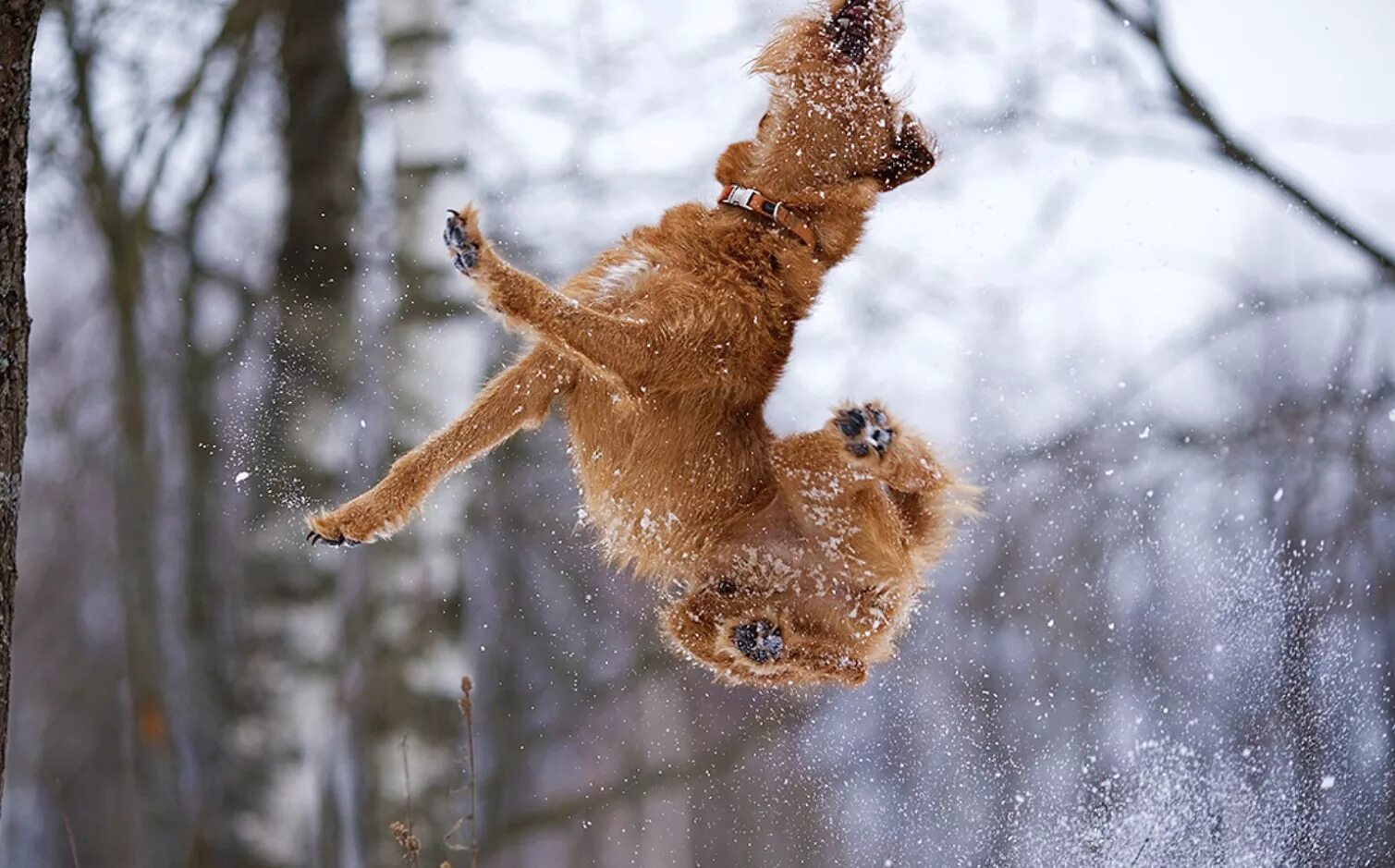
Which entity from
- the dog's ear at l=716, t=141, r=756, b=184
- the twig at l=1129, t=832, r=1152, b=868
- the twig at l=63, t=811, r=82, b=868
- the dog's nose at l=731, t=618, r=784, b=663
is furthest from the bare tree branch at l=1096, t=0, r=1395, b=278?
the twig at l=63, t=811, r=82, b=868

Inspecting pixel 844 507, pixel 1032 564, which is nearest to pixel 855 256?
pixel 844 507

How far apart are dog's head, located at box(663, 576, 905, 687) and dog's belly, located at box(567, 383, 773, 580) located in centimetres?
8

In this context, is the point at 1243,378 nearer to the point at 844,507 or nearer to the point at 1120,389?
the point at 1120,389

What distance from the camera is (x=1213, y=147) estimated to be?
3127mm

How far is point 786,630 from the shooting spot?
6.80 feet

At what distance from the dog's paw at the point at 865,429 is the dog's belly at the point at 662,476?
27 cm

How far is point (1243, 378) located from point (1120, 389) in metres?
0.36

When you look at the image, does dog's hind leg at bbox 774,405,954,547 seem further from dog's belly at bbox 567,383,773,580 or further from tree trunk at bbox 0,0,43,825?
tree trunk at bbox 0,0,43,825

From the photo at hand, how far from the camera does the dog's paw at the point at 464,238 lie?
173 cm

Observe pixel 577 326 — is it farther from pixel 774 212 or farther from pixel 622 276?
pixel 774 212

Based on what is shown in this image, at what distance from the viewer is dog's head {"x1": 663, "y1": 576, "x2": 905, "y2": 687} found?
6.74 feet

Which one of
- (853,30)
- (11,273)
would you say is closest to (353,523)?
(11,273)

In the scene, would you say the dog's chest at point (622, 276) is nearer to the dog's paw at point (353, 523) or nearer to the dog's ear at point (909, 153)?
the dog's ear at point (909, 153)

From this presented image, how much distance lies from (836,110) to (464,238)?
634 millimetres
